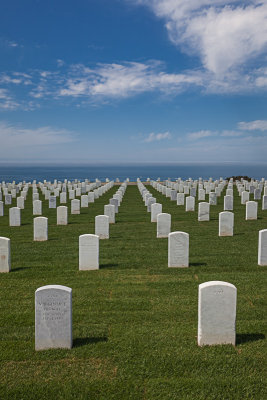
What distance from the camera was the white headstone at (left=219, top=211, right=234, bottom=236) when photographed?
13883 millimetres

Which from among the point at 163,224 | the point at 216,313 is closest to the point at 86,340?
the point at 216,313

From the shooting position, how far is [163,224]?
13805 mm

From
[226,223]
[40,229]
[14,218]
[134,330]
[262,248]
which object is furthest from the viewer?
[14,218]

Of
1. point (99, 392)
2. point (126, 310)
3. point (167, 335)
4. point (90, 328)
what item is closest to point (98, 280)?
point (126, 310)

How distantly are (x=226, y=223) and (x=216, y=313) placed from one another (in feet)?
29.4

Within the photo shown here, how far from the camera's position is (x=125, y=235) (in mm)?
14664

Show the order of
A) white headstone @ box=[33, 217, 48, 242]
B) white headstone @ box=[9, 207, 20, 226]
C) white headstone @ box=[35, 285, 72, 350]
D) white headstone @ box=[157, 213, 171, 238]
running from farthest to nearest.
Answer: white headstone @ box=[9, 207, 20, 226] → white headstone @ box=[157, 213, 171, 238] → white headstone @ box=[33, 217, 48, 242] → white headstone @ box=[35, 285, 72, 350]

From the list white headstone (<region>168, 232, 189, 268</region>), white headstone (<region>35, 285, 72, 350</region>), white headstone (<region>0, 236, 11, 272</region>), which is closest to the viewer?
white headstone (<region>35, 285, 72, 350</region>)

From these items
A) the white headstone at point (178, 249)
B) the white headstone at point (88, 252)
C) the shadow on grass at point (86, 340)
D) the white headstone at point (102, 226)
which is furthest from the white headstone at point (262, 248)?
the white headstone at point (102, 226)

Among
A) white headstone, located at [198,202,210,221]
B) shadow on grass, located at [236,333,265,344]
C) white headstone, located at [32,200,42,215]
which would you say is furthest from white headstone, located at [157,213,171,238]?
white headstone, located at [32,200,42,215]

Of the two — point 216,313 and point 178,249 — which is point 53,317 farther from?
point 178,249

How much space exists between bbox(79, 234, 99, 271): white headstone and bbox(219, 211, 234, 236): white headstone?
6179 mm

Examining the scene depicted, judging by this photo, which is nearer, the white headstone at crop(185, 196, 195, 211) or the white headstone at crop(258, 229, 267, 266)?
the white headstone at crop(258, 229, 267, 266)

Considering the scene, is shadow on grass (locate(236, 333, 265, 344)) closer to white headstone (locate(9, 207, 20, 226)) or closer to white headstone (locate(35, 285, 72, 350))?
white headstone (locate(35, 285, 72, 350))
